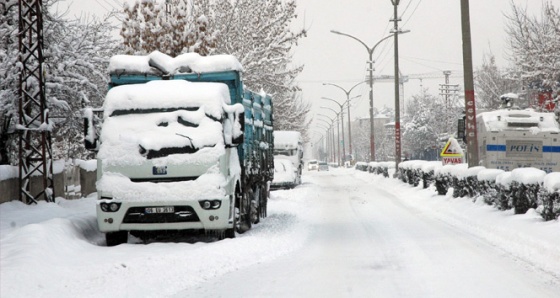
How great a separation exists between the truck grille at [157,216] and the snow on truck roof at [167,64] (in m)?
3.26

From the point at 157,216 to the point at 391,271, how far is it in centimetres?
443

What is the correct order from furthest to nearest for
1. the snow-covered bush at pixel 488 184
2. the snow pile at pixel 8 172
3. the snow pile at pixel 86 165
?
the snow pile at pixel 86 165, the snow pile at pixel 8 172, the snow-covered bush at pixel 488 184

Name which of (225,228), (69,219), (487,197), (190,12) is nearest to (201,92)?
(225,228)

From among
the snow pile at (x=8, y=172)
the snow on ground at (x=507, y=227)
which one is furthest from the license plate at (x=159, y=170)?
the snow pile at (x=8, y=172)

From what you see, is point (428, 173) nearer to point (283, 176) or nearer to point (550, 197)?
point (283, 176)

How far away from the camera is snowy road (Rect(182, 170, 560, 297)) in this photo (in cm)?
804

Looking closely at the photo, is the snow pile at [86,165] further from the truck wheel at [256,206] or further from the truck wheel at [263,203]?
the truck wheel at [256,206]

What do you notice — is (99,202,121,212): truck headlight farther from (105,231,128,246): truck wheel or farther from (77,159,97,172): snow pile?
(77,159,97,172): snow pile

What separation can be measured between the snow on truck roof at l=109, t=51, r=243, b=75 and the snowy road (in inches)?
148

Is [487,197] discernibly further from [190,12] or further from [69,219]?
[190,12]

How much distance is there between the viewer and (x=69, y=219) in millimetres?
13367

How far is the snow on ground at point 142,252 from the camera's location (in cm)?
840

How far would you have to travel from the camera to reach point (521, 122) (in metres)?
23.3

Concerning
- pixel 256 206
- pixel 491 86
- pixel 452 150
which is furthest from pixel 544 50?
pixel 491 86
